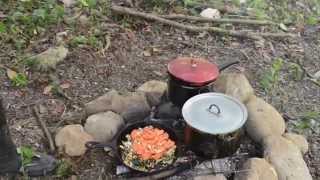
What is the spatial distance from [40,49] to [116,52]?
1.84ft

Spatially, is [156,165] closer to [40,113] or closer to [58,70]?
[40,113]

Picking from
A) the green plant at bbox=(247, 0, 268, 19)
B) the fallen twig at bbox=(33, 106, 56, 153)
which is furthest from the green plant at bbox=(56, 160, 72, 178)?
the green plant at bbox=(247, 0, 268, 19)

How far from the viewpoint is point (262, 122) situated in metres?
2.84

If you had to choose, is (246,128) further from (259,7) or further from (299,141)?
(259,7)

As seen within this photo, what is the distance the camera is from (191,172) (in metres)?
2.58

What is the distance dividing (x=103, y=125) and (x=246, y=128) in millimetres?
832

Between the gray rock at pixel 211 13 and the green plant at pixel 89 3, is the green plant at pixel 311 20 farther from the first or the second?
the green plant at pixel 89 3

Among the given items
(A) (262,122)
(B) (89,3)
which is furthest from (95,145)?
(B) (89,3)

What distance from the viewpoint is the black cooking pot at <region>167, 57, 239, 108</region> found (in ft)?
8.72

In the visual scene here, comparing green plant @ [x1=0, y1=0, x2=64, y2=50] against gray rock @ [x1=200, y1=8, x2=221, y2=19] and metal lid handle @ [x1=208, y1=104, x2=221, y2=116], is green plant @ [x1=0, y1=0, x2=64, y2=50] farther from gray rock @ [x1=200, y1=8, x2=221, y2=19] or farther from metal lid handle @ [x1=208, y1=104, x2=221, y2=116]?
metal lid handle @ [x1=208, y1=104, x2=221, y2=116]

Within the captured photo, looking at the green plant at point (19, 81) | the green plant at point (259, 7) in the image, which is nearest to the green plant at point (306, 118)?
the green plant at point (259, 7)

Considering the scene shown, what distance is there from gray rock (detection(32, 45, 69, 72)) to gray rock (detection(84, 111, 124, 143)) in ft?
2.52

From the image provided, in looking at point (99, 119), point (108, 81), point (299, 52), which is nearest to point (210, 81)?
point (99, 119)

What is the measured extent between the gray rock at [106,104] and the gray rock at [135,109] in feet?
0.11
